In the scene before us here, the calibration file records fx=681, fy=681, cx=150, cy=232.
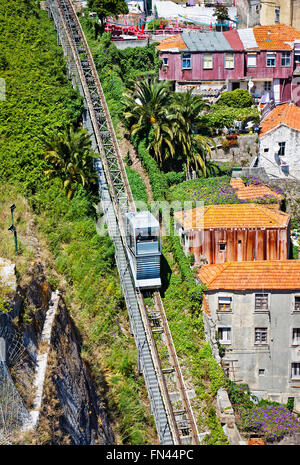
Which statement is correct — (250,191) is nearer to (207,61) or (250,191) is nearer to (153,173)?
(153,173)

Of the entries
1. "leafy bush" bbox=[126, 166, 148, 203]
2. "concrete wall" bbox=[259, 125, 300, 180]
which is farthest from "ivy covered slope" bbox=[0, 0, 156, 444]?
"concrete wall" bbox=[259, 125, 300, 180]

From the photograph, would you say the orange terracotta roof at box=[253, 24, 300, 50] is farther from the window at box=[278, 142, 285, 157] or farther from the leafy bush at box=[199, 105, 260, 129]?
the window at box=[278, 142, 285, 157]

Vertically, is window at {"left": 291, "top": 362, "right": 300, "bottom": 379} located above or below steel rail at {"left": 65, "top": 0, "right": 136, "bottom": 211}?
below

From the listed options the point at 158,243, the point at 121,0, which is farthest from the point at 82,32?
the point at 158,243

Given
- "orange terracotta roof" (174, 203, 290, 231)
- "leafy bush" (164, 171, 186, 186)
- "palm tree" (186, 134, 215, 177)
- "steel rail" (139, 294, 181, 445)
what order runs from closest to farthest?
"steel rail" (139, 294, 181, 445) → "orange terracotta roof" (174, 203, 290, 231) → "leafy bush" (164, 171, 186, 186) → "palm tree" (186, 134, 215, 177)

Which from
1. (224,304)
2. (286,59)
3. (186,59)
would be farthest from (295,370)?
(286,59)

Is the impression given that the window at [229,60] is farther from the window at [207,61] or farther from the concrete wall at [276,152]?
the concrete wall at [276,152]
